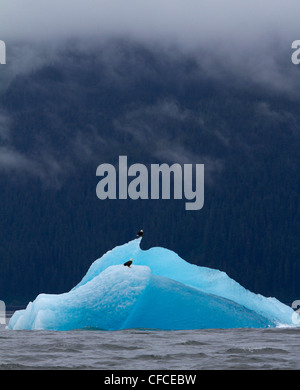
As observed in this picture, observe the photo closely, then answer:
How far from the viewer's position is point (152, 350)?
20.6 m

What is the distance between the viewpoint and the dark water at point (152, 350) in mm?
18000

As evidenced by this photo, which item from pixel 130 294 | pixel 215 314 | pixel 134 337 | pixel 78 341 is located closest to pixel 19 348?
pixel 78 341

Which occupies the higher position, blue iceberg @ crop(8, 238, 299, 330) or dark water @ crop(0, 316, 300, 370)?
blue iceberg @ crop(8, 238, 299, 330)

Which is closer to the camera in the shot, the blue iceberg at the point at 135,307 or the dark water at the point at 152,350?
the dark water at the point at 152,350

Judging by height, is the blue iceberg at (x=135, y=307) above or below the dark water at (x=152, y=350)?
above

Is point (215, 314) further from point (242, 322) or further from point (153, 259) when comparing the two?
point (153, 259)

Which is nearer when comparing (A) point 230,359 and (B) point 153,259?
(A) point 230,359

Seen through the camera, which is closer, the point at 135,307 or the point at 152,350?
the point at 152,350

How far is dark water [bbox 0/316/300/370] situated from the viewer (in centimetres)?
1800

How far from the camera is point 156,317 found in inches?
1093

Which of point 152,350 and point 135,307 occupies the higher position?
point 135,307

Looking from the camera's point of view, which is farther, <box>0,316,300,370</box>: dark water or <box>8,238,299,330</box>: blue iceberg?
<box>8,238,299,330</box>: blue iceberg
